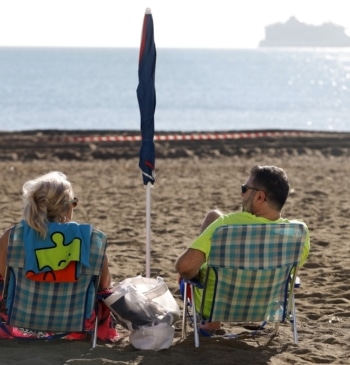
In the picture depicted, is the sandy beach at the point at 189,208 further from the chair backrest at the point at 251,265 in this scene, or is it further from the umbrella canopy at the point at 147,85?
the umbrella canopy at the point at 147,85

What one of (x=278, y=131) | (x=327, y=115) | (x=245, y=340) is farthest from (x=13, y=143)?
(x=327, y=115)

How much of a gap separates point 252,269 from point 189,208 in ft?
21.6

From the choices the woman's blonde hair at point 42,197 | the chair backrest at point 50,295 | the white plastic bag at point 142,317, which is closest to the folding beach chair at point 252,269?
the white plastic bag at point 142,317

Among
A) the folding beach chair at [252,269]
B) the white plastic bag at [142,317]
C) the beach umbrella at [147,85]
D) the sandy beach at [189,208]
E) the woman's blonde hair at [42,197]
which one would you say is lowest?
the sandy beach at [189,208]

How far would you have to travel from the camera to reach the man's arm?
553cm

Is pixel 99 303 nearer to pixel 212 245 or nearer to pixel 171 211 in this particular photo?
pixel 212 245

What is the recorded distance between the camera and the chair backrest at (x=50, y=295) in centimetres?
540

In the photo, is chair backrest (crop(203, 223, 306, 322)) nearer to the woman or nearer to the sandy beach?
the sandy beach

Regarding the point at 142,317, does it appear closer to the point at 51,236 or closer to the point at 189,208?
the point at 51,236

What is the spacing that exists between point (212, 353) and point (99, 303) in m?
0.72

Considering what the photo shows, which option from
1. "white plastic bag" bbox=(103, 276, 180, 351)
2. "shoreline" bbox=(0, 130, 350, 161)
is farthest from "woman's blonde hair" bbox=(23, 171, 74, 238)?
"shoreline" bbox=(0, 130, 350, 161)

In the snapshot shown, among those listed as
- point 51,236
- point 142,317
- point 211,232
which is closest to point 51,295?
point 51,236

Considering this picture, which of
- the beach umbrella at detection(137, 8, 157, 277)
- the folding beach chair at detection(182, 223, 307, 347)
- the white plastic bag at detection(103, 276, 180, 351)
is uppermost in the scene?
the beach umbrella at detection(137, 8, 157, 277)

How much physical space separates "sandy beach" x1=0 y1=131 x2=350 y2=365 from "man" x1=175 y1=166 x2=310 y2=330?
0.48 m
